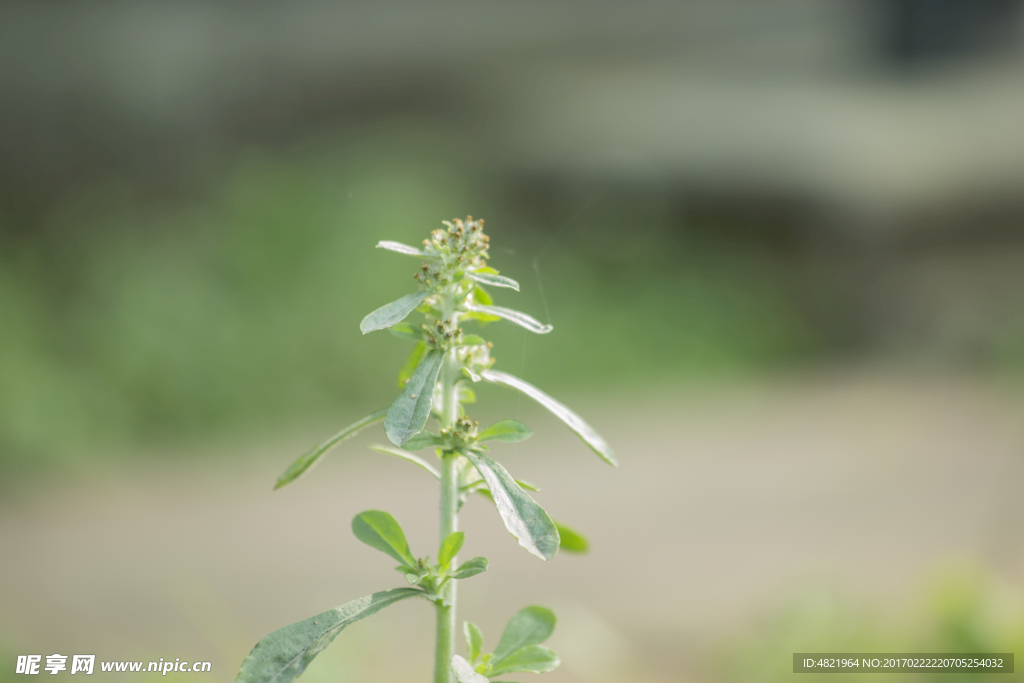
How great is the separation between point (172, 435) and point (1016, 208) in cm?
477

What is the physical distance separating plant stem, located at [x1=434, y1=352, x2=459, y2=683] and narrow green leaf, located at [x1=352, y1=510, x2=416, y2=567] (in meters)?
0.04

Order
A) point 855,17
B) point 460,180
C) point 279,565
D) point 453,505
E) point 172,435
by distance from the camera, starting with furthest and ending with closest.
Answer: point 855,17 → point 460,180 → point 172,435 → point 279,565 → point 453,505

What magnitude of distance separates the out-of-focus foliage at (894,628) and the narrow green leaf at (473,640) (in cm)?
101

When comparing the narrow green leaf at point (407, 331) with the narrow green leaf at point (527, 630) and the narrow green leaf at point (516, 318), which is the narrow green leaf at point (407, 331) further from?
the narrow green leaf at point (527, 630)

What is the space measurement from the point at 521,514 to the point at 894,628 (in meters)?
1.42

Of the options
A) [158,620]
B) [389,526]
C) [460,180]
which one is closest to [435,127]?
[460,180]

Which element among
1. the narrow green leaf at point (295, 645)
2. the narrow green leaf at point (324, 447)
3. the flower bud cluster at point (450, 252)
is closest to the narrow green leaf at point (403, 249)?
the flower bud cluster at point (450, 252)

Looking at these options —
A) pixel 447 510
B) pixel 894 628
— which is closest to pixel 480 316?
pixel 447 510

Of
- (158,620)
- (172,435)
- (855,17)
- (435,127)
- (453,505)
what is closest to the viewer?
(453,505)

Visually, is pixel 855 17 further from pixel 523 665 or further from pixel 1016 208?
pixel 523 665

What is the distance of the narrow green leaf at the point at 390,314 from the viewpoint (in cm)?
50

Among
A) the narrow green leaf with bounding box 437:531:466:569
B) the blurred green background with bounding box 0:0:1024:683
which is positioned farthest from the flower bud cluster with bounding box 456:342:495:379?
the blurred green background with bounding box 0:0:1024:683

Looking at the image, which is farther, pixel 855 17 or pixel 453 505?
pixel 855 17

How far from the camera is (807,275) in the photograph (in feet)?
15.2
